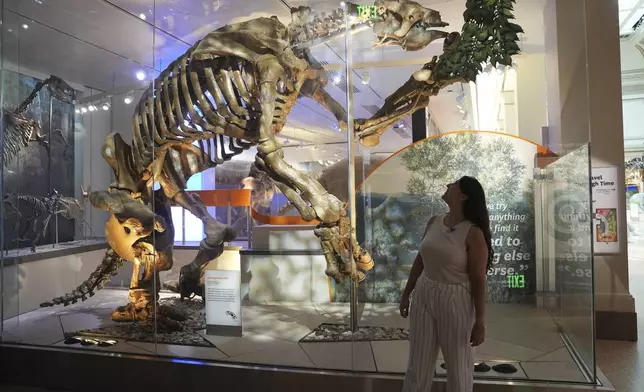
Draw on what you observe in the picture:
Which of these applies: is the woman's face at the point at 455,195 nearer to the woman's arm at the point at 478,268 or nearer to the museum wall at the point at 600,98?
the woman's arm at the point at 478,268

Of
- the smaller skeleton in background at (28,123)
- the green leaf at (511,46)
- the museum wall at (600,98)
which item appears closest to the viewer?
the green leaf at (511,46)

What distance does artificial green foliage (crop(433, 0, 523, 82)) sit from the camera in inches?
97.5

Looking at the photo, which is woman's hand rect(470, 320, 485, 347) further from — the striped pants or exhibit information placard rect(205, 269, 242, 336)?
exhibit information placard rect(205, 269, 242, 336)

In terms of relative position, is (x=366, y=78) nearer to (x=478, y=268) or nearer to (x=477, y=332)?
(x=478, y=268)

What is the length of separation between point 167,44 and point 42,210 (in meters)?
2.21

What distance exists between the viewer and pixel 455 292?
6.50 ft

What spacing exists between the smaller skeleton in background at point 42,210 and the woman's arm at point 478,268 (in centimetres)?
376

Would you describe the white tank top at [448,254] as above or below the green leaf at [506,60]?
below

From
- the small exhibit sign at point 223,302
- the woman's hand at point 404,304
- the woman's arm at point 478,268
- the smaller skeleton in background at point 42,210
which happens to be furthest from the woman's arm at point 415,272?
the smaller skeleton in background at point 42,210

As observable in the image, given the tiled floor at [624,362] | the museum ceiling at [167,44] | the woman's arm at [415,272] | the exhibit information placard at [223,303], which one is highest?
the museum ceiling at [167,44]

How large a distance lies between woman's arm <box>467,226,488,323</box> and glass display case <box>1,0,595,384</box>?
1091 mm

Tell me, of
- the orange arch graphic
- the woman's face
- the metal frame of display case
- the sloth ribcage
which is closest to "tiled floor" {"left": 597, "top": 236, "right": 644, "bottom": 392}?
the metal frame of display case

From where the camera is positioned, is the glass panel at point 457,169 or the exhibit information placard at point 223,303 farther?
the exhibit information placard at point 223,303

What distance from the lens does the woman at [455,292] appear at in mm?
1972
